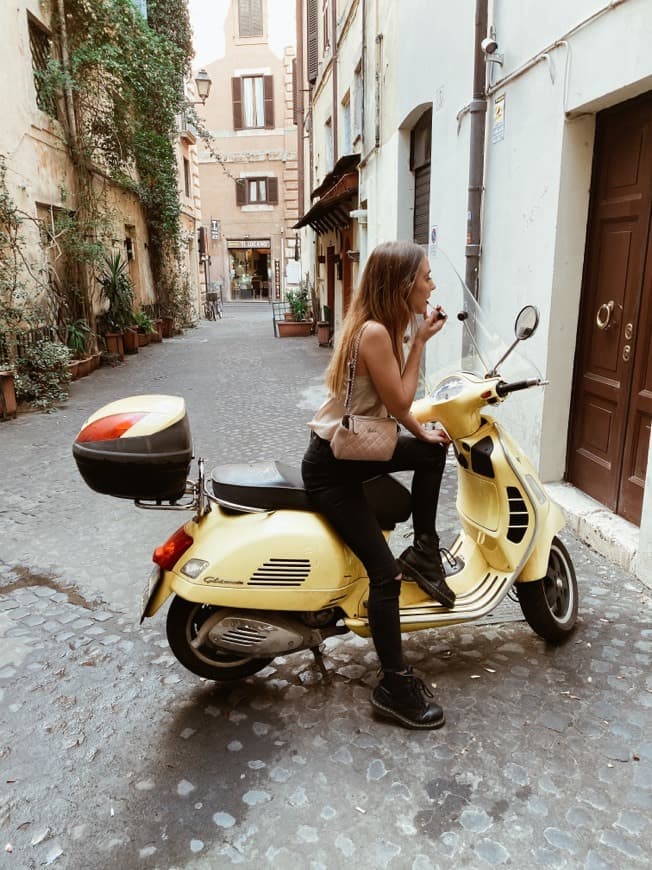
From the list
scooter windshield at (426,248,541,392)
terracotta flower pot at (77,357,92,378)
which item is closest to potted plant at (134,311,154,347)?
terracotta flower pot at (77,357,92,378)

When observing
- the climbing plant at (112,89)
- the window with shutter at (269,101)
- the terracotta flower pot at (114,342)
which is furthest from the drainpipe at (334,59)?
the window with shutter at (269,101)

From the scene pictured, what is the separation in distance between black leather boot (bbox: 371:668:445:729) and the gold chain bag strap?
86 cm

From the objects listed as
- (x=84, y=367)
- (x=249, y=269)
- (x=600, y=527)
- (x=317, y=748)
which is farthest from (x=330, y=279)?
(x=249, y=269)

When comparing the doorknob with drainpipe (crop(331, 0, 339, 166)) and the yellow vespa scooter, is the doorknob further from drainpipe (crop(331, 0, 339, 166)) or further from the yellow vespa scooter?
drainpipe (crop(331, 0, 339, 166))

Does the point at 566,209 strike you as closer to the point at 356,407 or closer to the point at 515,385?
the point at 515,385

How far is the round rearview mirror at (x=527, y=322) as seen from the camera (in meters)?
2.51

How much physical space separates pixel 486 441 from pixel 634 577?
1.53 meters

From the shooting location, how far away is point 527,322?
2.54 meters

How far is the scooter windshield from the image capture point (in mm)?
2832

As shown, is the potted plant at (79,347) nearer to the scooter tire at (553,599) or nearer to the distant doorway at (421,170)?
the distant doorway at (421,170)

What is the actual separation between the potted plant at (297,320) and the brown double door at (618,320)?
14.0 metres

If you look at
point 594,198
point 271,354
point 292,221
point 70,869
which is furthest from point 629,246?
point 292,221

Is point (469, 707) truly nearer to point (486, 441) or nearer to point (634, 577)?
point (486, 441)

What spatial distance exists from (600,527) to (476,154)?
328 cm
